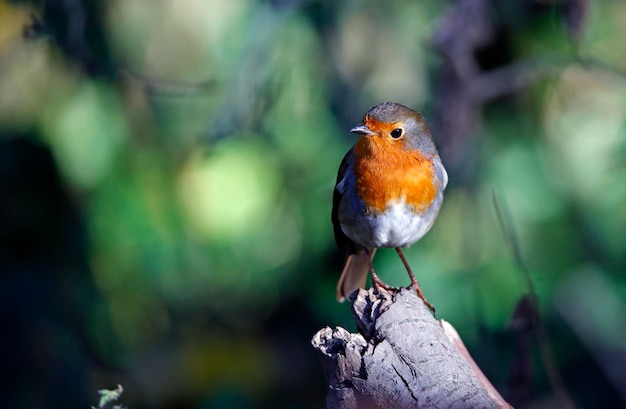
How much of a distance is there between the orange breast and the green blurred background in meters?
0.86

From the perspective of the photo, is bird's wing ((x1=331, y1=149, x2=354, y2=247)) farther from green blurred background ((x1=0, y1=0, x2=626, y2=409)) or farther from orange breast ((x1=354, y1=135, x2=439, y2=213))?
green blurred background ((x1=0, y1=0, x2=626, y2=409))

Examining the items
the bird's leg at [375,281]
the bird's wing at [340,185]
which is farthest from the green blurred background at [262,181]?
the bird's wing at [340,185]

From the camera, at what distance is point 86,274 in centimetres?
470

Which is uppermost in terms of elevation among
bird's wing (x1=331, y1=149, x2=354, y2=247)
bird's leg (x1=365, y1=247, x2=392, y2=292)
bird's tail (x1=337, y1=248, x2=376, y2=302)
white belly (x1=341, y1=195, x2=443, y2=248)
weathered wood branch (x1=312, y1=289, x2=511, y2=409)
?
bird's wing (x1=331, y1=149, x2=354, y2=247)

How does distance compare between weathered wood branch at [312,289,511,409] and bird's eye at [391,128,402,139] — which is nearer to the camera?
weathered wood branch at [312,289,511,409]

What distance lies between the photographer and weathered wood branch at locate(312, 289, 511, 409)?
85.8 inches

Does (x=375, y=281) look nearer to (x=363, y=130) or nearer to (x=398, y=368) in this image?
(x=363, y=130)

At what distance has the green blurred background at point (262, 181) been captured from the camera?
4.34m

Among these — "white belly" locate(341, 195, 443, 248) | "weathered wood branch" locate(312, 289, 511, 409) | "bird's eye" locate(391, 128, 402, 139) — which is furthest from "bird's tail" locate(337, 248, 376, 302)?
"weathered wood branch" locate(312, 289, 511, 409)

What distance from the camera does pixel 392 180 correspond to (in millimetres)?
3238

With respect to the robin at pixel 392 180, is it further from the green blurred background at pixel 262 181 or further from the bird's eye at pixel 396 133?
the green blurred background at pixel 262 181

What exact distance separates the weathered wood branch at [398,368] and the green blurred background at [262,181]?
71.9 inches

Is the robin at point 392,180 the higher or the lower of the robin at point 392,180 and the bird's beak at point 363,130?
the lower

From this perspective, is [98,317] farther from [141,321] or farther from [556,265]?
[556,265]
